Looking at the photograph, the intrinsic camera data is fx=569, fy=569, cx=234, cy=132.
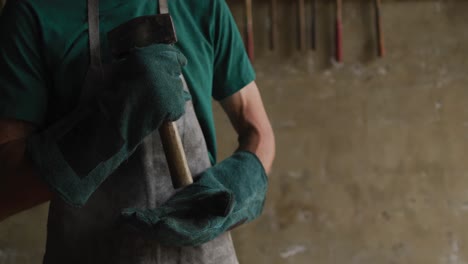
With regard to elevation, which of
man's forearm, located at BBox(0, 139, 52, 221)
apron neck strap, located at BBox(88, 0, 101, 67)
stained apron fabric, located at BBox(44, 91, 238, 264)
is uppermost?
apron neck strap, located at BBox(88, 0, 101, 67)

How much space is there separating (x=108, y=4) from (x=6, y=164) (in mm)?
337

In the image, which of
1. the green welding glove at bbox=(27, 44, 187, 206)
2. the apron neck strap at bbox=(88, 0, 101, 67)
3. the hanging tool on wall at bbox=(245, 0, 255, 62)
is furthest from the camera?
the hanging tool on wall at bbox=(245, 0, 255, 62)

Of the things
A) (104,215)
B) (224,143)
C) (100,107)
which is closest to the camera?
(100,107)

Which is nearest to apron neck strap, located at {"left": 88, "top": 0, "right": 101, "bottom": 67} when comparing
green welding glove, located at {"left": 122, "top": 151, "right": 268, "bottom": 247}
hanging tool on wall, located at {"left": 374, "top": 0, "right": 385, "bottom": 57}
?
green welding glove, located at {"left": 122, "top": 151, "right": 268, "bottom": 247}

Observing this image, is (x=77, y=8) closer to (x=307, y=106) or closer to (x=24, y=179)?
(x=24, y=179)

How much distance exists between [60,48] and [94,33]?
0.06 meters

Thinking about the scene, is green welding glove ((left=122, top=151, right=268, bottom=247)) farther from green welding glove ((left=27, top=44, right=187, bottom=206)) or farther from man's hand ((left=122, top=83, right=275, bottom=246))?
green welding glove ((left=27, top=44, right=187, bottom=206))

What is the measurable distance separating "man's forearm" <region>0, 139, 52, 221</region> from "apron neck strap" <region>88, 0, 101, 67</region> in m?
0.18

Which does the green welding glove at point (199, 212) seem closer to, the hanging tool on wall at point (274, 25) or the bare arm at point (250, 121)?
the bare arm at point (250, 121)

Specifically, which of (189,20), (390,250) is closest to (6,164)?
(189,20)

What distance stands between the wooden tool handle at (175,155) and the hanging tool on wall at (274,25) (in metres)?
1.18

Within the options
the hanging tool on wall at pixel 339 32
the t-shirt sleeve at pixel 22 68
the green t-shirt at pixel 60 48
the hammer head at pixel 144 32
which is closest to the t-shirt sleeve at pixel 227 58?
the green t-shirt at pixel 60 48

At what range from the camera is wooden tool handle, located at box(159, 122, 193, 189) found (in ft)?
3.16

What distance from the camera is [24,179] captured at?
37.4 inches
